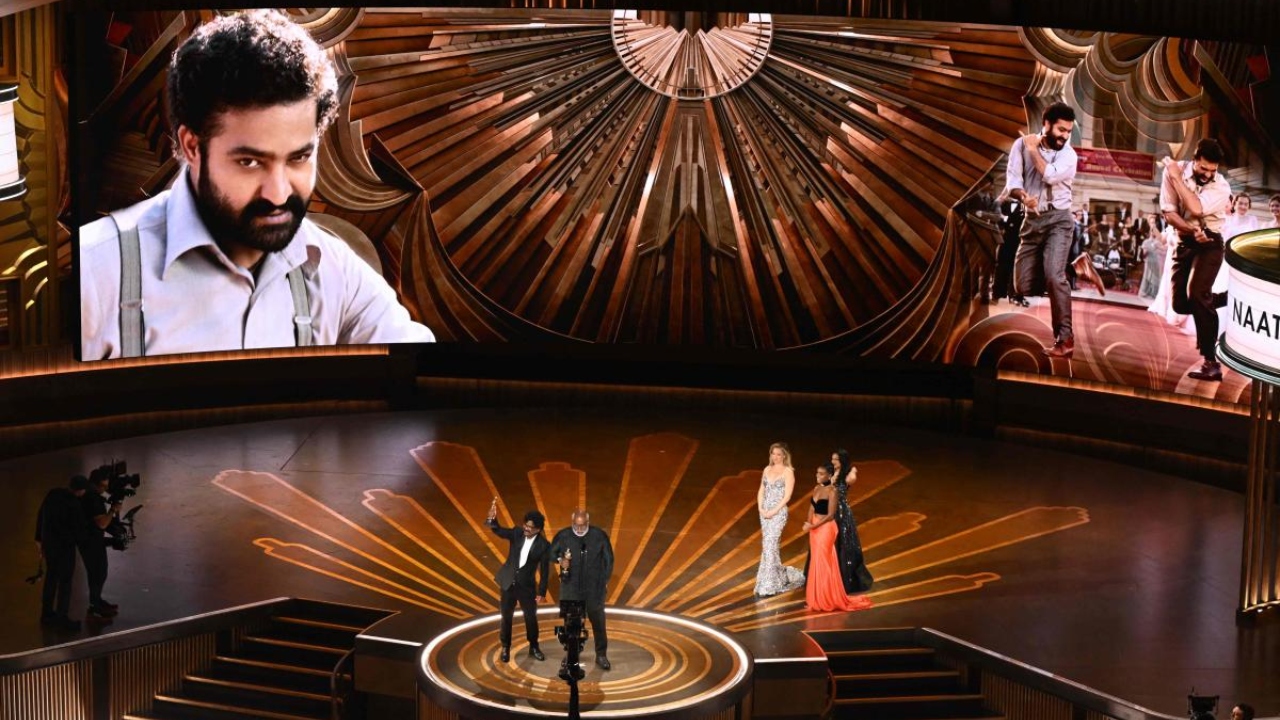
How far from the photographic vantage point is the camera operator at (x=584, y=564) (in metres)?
11.1

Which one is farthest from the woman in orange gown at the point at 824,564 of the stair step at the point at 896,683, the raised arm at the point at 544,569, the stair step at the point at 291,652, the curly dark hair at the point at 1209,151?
the curly dark hair at the point at 1209,151

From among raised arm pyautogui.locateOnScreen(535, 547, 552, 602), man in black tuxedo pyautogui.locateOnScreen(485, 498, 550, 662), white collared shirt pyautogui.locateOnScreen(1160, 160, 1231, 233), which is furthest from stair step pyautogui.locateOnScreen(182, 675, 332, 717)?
white collared shirt pyautogui.locateOnScreen(1160, 160, 1231, 233)

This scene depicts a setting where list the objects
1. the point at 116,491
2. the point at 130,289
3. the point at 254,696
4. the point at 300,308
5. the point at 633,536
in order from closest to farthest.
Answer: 1. the point at 254,696
2. the point at 116,491
3. the point at 633,536
4. the point at 130,289
5. the point at 300,308

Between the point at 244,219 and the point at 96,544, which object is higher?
the point at 244,219

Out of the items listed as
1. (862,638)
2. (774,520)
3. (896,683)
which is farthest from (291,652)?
(896,683)

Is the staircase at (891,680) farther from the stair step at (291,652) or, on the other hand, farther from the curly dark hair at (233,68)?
the curly dark hair at (233,68)

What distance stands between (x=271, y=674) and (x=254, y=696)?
0.89ft

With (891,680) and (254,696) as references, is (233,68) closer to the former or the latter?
(254,696)

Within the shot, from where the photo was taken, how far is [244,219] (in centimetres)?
1672

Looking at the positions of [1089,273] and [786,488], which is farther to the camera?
[1089,273]

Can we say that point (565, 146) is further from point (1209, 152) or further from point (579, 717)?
point (579, 717)

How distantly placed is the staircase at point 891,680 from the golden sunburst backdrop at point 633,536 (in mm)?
486

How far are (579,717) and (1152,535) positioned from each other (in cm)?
630

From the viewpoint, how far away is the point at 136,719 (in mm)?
11664
